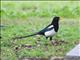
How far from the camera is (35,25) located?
Result: 980 cm

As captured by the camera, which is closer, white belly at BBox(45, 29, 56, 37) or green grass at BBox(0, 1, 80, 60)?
green grass at BBox(0, 1, 80, 60)

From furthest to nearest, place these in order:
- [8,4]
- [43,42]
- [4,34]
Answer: [8,4]
[4,34]
[43,42]

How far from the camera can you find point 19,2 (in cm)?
1285

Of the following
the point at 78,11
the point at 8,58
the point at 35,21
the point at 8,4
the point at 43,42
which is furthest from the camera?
the point at 8,4

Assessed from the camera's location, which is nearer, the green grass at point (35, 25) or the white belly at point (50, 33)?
the green grass at point (35, 25)

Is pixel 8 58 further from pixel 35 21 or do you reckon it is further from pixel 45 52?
pixel 35 21

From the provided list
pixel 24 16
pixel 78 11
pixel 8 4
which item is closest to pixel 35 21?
pixel 24 16

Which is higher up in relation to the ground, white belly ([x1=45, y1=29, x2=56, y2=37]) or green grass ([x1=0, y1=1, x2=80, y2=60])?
white belly ([x1=45, y1=29, x2=56, y2=37])

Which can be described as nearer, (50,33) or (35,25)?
(50,33)

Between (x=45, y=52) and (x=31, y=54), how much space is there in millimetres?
275

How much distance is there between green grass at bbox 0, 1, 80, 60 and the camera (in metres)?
7.87

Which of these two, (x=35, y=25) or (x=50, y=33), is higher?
(x=50, y=33)

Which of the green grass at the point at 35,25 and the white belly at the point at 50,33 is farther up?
the white belly at the point at 50,33

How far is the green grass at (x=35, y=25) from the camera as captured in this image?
25.8 ft
